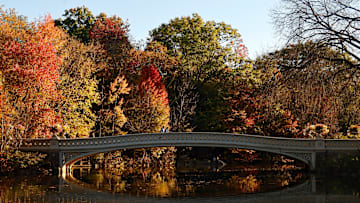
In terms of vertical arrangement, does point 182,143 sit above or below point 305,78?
below

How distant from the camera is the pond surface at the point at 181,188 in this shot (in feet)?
50.5

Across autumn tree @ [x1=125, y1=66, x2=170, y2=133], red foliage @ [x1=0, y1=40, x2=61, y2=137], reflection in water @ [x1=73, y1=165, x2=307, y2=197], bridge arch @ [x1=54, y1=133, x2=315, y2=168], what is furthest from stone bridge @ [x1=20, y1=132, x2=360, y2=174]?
autumn tree @ [x1=125, y1=66, x2=170, y2=133]

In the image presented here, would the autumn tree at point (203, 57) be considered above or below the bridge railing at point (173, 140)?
above

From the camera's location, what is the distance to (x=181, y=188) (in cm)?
1861

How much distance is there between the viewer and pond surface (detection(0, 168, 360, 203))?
15378mm

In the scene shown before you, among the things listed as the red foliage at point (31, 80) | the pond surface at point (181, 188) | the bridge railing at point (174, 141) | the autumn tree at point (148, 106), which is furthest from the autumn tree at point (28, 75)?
the autumn tree at point (148, 106)

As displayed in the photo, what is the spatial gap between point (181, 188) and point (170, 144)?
5049 millimetres

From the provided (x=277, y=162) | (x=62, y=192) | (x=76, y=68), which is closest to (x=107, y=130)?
(x=76, y=68)

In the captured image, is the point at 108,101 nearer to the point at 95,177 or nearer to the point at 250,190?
the point at 95,177

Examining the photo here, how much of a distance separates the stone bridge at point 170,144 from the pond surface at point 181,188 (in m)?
1.21

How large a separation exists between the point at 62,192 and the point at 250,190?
6444 millimetres

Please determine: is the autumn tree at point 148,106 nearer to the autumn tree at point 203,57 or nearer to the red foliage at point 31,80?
the autumn tree at point 203,57

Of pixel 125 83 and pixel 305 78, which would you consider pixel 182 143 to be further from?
pixel 305 78

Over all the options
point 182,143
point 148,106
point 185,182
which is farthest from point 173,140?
point 148,106
